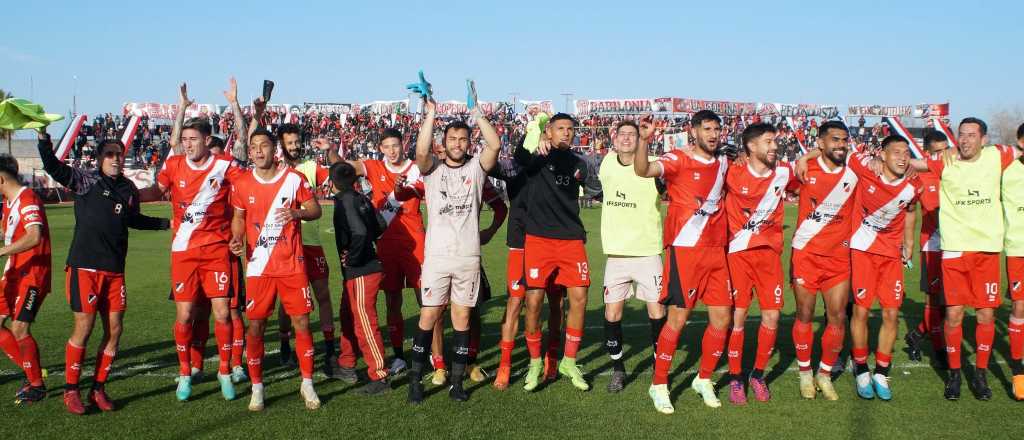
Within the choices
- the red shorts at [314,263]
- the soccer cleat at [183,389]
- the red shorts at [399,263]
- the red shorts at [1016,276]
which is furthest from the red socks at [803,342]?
the soccer cleat at [183,389]

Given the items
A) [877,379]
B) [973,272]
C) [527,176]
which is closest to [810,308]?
[877,379]

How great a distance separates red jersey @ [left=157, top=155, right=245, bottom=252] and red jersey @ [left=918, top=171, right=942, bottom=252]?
6638mm

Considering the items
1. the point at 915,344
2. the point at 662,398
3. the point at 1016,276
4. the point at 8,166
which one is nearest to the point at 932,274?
the point at 915,344

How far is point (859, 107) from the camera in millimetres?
67875

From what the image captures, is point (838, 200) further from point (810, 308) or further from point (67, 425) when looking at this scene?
point (67, 425)

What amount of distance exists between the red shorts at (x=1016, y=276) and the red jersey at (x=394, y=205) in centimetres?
532

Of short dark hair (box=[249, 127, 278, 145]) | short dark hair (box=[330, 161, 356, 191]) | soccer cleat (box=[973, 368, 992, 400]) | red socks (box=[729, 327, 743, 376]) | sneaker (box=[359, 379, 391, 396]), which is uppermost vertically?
short dark hair (box=[249, 127, 278, 145])

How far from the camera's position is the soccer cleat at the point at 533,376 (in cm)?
709

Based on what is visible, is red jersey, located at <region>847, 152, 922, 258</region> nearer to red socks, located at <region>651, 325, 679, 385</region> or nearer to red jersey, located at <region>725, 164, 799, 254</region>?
red jersey, located at <region>725, 164, 799, 254</region>

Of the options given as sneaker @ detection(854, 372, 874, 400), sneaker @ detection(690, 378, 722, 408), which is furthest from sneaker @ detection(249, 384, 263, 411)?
sneaker @ detection(854, 372, 874, 400)

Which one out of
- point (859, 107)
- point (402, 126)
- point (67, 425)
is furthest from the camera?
point (859, 107)

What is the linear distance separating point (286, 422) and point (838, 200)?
4.85m

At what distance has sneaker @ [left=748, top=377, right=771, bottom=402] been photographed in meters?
6.76

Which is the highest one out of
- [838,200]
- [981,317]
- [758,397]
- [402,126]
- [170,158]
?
[402,126]
